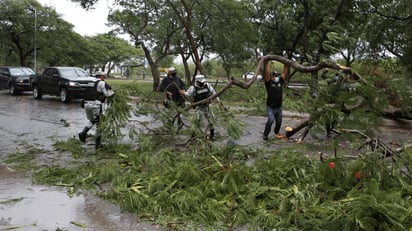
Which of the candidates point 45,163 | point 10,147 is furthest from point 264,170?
point 10,147

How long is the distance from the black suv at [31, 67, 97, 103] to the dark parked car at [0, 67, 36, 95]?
102 inches

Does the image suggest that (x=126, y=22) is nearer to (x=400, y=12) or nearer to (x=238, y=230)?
(x=400, y=12)

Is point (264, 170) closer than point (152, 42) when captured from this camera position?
Yes

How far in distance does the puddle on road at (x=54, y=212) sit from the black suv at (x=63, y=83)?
12.2 metres

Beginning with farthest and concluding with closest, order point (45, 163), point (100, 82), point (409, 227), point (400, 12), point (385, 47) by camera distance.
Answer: point (385, 47)
point (400, 12)
point (100, 82)
point (45, 163)
point (409, 227)

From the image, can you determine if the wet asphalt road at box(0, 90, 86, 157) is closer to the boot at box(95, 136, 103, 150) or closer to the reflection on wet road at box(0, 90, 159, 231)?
the reflection on wet road at box(0, 90, 159, 231)

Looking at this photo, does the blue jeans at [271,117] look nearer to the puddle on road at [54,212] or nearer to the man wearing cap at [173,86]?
the man wearing cap at [173,86]

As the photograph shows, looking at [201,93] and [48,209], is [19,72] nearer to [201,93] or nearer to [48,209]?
[201,93]

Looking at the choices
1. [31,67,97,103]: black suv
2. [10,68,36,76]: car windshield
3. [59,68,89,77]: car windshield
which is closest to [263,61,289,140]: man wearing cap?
[31,67,97,103]: black suv

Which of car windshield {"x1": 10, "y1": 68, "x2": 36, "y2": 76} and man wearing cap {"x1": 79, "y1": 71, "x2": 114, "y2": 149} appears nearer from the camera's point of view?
man wearing cap {"x1": 79, "y1": 71, "x2": 114, "y2": 149}

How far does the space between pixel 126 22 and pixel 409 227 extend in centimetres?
2538

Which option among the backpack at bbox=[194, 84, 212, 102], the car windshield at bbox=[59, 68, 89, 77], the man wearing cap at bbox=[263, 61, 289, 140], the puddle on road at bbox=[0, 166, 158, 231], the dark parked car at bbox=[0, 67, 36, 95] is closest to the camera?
the puddle on road at bbox=[0, 166, 158, 231]

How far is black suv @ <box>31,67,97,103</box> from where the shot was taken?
18469mm

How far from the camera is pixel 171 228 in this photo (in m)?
4.61
